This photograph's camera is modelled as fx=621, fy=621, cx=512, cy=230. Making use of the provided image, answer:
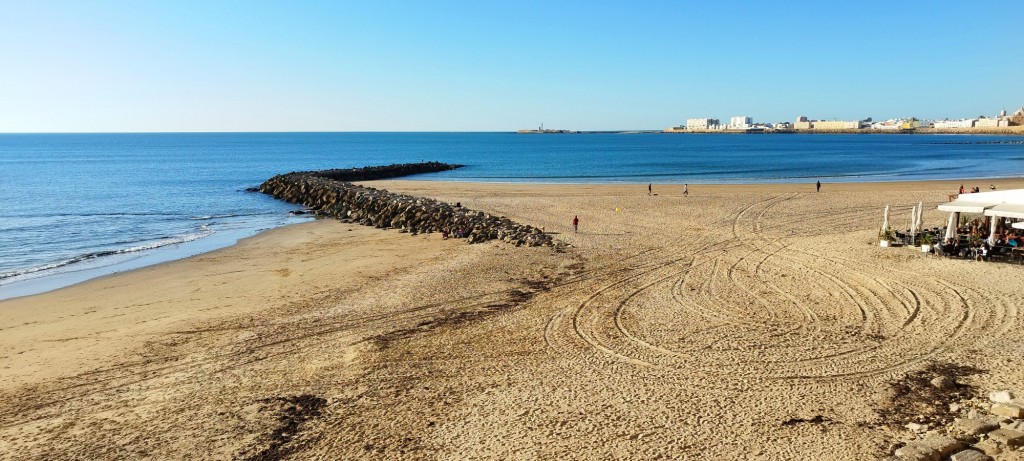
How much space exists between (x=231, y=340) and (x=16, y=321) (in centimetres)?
626

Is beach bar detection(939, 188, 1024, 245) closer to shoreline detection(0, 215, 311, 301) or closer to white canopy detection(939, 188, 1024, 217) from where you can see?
white canopy detection(939, 188, 1024, 217)

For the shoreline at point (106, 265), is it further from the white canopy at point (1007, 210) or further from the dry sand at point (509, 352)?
the white canopy at point (1007, 210)

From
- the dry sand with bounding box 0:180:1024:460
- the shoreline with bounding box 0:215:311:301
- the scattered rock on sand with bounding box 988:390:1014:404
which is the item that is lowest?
the shoreline with bounding box 0:215:311:301

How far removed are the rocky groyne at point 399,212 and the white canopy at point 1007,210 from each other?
12.5m

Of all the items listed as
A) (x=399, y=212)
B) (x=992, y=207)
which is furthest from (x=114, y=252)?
(x=992, y=207)

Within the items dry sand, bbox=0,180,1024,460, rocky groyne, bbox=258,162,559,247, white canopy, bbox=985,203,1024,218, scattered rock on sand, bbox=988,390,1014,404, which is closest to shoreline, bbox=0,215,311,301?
dry sand, bbox=0,180,1024,460

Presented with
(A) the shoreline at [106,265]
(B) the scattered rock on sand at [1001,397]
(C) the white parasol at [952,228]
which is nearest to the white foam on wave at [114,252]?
(A) the shoreline at [106,265]

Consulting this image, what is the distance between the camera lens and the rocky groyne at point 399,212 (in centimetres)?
2341

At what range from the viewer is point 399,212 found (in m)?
30.0

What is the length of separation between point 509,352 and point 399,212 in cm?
1963

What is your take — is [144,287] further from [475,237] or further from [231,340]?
[475,237]

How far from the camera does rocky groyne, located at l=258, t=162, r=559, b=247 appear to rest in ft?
76.8

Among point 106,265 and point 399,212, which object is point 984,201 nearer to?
point 399,212

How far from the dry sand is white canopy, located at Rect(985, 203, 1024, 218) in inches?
55.0
